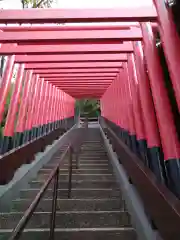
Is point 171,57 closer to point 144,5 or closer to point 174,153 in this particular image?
point 174,153

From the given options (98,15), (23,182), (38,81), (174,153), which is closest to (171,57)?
(174,153)

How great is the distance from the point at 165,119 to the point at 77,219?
1392mm

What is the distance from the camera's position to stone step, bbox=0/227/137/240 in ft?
8.36

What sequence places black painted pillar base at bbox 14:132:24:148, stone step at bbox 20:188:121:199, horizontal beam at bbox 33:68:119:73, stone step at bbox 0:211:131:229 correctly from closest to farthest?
1. stone step at bbox 0:211:131:229
2. stone step at bbox 20:188:121:199
3. black painted pillar base at bbox 14:132:24:148
4. horizontal beam at bbox 33:68:119:73

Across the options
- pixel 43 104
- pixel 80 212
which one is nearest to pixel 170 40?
pixel 80 212

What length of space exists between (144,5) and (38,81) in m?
4.39

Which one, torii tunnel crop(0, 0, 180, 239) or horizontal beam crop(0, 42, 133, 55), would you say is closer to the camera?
torii tunnel crop(0, 0, 180, 239)

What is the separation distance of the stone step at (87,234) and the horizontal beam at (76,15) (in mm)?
1922

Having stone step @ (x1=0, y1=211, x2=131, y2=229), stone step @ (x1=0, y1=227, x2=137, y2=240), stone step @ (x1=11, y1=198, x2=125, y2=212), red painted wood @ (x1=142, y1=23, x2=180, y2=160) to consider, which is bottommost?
stone step @ (x1=0, y1=227, x2=137, y2=240)

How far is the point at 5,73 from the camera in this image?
15.3 ft

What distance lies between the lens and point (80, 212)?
312 centimetres

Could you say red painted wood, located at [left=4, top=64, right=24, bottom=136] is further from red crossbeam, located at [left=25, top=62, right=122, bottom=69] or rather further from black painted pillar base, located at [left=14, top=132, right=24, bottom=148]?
red crossbeam, located at [left=25, top=62, right=122, bottom=69]

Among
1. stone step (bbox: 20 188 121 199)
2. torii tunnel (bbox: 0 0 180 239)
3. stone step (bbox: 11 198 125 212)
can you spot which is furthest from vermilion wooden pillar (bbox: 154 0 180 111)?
stone step (bbox: 20 188 121 199)

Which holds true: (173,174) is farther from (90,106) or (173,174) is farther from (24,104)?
(90,106)
